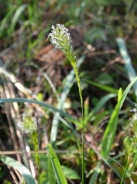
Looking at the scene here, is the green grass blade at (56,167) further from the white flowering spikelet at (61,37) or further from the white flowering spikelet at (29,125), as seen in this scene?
the white flowering spikelet at (61,37)

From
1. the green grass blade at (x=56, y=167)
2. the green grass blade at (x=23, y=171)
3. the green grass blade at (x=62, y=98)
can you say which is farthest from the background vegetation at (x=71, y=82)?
the green grass blade at (x=56, y=167)

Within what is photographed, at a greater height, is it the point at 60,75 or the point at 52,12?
the point at 52,12

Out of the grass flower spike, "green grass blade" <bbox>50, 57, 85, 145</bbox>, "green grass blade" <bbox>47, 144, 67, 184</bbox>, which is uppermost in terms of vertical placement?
the grass flower spike

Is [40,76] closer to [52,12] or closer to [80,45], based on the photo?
[80,45]

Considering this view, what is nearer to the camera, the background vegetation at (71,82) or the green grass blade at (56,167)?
the green grass blade at (56,167)

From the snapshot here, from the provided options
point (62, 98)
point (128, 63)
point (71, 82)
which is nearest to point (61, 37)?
point (62, 98)

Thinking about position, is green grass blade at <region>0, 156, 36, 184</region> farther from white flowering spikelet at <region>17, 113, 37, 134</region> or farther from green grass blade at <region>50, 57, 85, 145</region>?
green grass blade at <region>50, 57, 85, 145</region>

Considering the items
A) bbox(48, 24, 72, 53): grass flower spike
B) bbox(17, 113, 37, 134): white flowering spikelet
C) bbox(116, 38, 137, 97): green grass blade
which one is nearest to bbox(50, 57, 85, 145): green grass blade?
bbox(116, 38, 137, 97): green grass blade

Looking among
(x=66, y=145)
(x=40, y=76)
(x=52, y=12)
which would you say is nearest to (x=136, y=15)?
(x=52, y=12)
